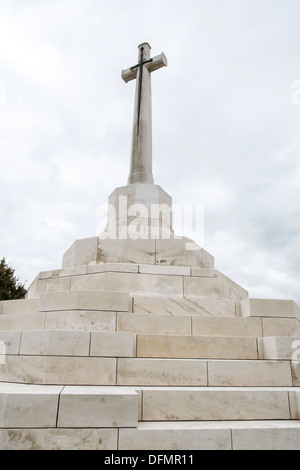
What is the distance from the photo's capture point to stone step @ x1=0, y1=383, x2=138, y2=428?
379cm

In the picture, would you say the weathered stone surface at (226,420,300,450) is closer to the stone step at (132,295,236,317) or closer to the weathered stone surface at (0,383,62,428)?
the weathered stone surface at (0,383,62,428)

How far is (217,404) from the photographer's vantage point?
177 inches

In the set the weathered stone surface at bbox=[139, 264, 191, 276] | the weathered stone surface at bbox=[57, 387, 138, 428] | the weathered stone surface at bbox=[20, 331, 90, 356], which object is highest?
the weathered stone surface at bbox=[139, 264, 191, 276]

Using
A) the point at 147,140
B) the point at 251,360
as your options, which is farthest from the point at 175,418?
the point at 147,140

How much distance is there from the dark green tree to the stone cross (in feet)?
43.9

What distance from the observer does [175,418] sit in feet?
14.3

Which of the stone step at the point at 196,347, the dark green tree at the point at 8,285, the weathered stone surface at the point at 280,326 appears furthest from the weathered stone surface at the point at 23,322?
the dark green tree at the point at 8,285

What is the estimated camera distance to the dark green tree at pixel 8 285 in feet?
65.0

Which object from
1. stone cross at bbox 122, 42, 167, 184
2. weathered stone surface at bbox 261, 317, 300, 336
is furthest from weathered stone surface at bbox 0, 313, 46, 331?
stone cross at bbox 122, 42, 167, 184

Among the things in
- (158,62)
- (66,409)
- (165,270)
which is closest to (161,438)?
(66,409)

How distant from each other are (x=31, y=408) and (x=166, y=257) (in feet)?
15.7
